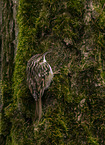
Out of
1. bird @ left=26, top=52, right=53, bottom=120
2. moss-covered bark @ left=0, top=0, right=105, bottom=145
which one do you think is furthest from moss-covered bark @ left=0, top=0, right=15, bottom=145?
bird @ left=26, top=52, right=53, bottom=120

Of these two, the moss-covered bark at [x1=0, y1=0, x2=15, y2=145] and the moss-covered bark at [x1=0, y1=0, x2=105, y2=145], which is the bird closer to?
the moss-covered bark at [x1=0, y1=0, x2=105, y2=145]

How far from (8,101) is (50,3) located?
1130mm

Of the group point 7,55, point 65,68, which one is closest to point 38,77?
point 65,68

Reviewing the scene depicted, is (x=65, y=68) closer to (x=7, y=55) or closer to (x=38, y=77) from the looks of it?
(x=38, y=77)

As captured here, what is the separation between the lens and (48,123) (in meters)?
1.16

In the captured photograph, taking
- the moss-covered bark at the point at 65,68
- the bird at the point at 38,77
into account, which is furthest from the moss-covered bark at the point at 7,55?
the bird at the point at 38,77

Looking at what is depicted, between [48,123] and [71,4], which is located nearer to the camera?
[48,123]

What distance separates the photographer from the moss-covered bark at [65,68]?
1216 millimetres

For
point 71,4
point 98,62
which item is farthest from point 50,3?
point 98,62

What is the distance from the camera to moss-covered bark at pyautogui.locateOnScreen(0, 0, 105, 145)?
3.99 feet

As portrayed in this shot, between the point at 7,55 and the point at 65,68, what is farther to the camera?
the point at 7,55

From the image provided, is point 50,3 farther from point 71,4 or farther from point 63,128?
point 63,128

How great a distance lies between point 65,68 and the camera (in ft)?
4.23

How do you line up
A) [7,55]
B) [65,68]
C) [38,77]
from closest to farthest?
[38,77], [65,68], [7,55]
